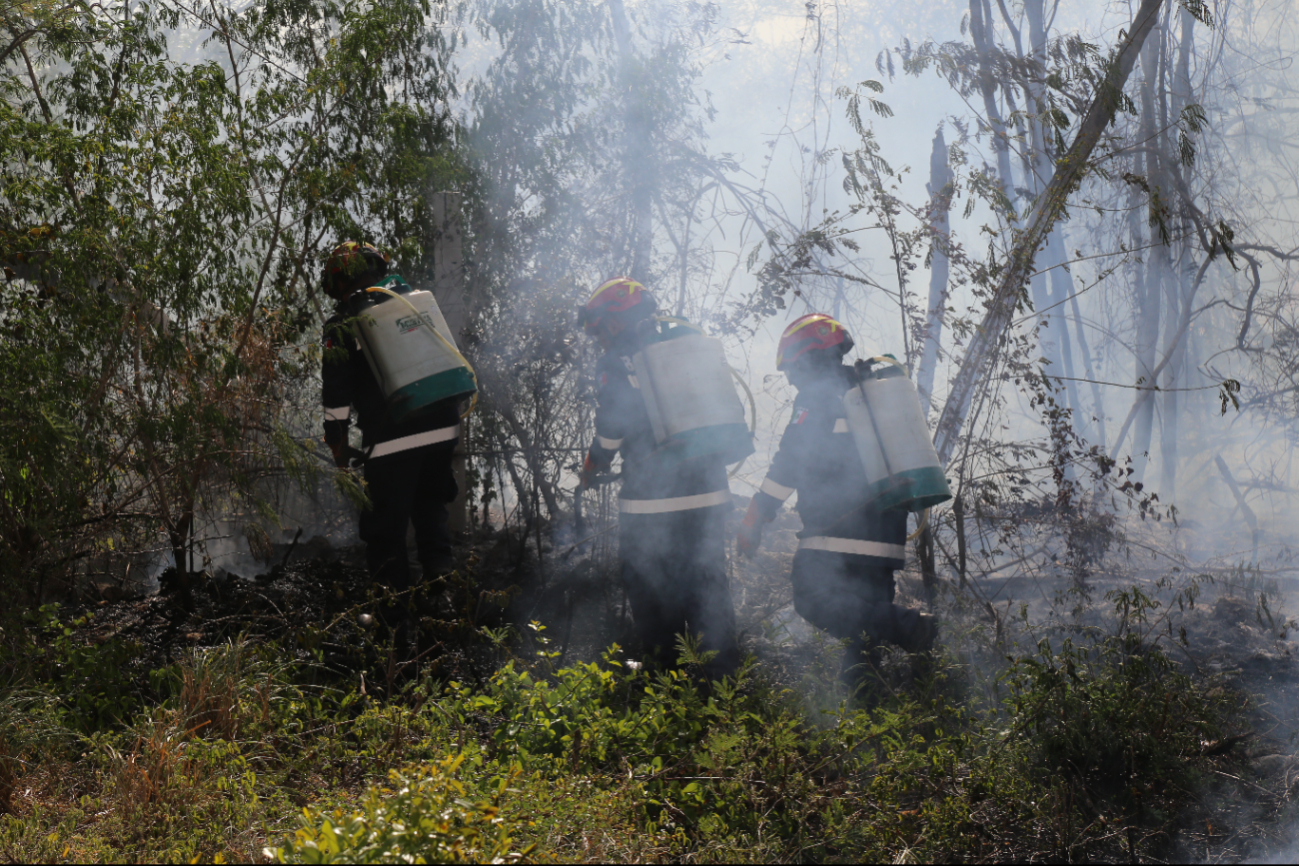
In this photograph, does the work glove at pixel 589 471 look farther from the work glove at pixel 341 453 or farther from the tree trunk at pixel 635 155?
the tree trunk at pixel 635 155

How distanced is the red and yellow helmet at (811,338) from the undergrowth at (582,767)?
1.44 m

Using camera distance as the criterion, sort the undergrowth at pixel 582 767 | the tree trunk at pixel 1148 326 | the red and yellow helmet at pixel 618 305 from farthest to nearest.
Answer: the tree trunk at pixel 1148 326, the red and yellow helmet at pixel 618 305, the undergrowth at pixel 582 767

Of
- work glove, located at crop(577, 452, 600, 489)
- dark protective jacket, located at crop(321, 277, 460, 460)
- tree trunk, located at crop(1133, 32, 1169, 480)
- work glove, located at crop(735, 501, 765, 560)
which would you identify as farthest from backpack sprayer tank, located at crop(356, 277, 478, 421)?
tree trunk, located at crop(1133, 32, 1169, 480)

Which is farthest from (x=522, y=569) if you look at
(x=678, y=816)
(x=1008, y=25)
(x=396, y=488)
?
(x=1008, y=25)

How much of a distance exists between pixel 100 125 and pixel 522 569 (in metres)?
3.07

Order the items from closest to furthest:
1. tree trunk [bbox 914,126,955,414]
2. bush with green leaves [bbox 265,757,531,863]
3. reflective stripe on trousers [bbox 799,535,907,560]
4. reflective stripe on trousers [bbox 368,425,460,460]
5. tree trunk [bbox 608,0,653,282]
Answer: bush with green leaves [bbox 265,757,531,863] → reflective stripe on trousers [bbox 799,535,907,560] → reflective stripe on trousers [bbox 368,425,460,460] → tree trunk [bbox 608,0,653,282] → tree trunk [bbox 914,126,955,414]

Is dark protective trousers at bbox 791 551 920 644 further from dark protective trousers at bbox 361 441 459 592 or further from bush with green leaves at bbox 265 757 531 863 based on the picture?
bush with green leaves at bbox 265 757 531 863

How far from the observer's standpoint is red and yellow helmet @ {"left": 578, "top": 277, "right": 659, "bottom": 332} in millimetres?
3799

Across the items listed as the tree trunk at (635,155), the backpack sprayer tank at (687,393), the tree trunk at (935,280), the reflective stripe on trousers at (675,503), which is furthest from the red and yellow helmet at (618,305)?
the tree trunk at (935,280)

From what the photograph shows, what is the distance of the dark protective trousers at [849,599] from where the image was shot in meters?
3.62

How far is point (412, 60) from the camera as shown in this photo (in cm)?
492

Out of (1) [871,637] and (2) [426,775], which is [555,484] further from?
(2) [426,775]

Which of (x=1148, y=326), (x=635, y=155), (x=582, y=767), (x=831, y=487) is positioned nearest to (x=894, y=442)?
(x=831, y=487)

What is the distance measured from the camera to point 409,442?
4.09m
